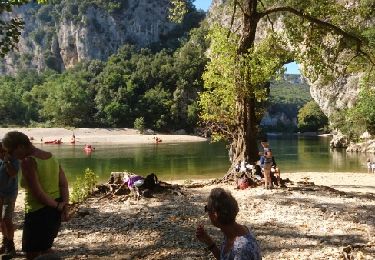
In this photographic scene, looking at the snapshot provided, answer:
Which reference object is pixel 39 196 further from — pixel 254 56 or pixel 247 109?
pixel 247 109

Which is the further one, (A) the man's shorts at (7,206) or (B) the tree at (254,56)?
(B) the tree at (254,56)

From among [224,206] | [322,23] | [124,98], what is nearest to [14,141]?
[224,206]

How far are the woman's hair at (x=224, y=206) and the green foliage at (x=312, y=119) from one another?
11274 centimetres

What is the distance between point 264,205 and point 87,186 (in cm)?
546

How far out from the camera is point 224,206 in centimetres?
321

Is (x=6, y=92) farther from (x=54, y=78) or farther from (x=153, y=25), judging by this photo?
(x=153, y=25)

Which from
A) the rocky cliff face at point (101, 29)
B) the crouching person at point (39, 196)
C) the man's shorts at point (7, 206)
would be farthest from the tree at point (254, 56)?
the rocky cliff face at point (101, 29)

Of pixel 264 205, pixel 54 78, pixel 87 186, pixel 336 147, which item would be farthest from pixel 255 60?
pixel 54 78

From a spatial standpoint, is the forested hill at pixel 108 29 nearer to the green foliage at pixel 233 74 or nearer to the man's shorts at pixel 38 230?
the green foliage at pixel 233 74

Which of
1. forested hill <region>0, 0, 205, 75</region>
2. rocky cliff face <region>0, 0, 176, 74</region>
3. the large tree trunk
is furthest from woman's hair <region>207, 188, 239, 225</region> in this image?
rocky cliff face <region>0, 0, 176, 74</region>

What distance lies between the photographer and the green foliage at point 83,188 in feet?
39.4

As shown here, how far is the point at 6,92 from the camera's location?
9944 cm

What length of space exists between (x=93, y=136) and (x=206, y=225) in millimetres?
73862

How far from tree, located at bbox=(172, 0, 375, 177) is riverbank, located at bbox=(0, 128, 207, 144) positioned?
58156mm
